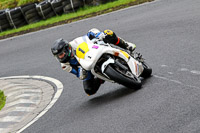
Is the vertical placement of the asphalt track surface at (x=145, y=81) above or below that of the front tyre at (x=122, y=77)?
below

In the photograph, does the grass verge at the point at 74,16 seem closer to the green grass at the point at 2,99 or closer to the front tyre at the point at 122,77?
the green grass at the point at 2,99

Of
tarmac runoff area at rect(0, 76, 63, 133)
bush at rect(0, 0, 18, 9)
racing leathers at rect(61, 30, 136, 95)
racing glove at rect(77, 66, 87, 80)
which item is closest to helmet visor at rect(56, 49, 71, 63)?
racing leathers at rect(61, 30, 136, 95)

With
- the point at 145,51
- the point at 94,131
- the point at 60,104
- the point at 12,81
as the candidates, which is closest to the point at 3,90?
the point at 12,81

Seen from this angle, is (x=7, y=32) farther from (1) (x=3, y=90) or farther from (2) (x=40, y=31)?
(1) (x=3, y=90)

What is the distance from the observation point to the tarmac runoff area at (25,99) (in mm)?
7784

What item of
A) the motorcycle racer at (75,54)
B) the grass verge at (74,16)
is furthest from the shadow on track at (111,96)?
the grass verge at (74,16)

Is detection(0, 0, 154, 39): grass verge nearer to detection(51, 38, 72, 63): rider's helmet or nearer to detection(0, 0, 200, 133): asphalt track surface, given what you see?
detection(0, 0, 200, 133): asphalt track surface

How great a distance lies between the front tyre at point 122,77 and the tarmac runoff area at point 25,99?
6.26 feet

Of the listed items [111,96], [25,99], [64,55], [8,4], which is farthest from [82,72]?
[8,4]

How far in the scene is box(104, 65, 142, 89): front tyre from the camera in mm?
6895

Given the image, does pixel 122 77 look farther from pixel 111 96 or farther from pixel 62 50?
pixel 62 50

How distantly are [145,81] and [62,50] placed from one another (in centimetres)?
185

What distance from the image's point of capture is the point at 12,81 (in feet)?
37.0

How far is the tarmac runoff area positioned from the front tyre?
191 centimetres
